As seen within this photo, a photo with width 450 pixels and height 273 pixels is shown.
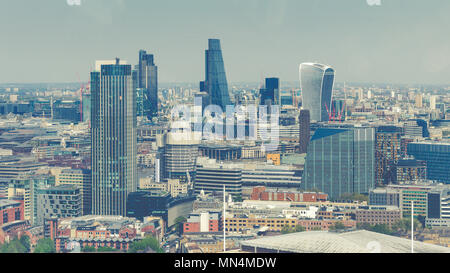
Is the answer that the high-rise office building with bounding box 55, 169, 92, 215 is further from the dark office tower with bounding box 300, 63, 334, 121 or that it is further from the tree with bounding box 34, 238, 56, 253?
the dark office tower with bounding box 300, 63, 334, 121

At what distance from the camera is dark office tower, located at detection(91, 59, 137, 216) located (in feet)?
44.0

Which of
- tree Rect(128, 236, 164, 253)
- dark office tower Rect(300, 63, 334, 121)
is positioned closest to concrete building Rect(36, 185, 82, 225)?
tree Rect(128, 236, 164, 253)

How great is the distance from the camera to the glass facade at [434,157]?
13156mm

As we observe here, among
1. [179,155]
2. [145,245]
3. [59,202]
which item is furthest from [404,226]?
[179,155]

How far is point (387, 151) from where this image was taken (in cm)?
1423

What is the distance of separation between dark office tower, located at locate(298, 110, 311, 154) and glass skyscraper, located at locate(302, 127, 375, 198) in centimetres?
19

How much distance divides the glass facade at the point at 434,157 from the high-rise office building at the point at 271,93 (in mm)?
2700

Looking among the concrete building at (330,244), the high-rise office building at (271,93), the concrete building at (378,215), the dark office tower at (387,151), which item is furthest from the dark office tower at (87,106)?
the concrete building at (330,244)

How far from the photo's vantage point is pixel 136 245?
864 cm

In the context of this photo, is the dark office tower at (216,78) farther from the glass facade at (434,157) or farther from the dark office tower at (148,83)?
the glass facade at (434,157)

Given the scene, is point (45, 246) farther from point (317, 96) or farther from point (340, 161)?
point (317, 96)
